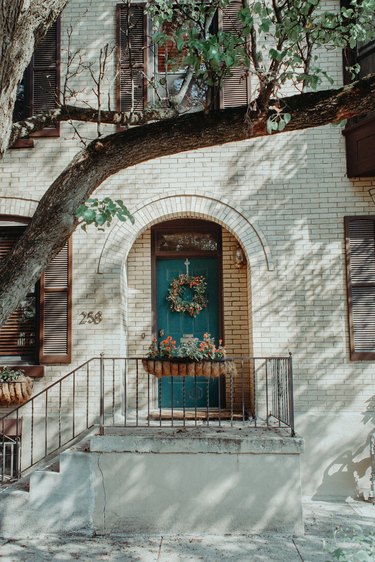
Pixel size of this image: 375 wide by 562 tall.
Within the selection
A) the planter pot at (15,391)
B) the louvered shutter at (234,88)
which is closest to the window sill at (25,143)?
the louvered shutter at (234,88)

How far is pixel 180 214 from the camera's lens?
349 inches

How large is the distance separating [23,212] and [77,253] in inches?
39.6

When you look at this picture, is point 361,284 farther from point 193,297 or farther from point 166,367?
point 166,367

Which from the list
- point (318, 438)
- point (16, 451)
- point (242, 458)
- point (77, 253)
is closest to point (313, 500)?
point (318, 438)

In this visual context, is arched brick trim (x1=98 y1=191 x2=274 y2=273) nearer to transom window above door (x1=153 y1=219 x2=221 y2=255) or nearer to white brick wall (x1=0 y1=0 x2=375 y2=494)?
white brick wall (x1=0 y1=0 x2=375 y2=494)

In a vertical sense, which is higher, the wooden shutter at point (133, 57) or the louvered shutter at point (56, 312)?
the wooden shutter at point (133, 57)

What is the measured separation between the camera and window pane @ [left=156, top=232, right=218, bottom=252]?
9.71 meters

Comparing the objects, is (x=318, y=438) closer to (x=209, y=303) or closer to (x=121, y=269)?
(x=209, y=303)

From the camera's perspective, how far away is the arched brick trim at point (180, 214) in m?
8.72

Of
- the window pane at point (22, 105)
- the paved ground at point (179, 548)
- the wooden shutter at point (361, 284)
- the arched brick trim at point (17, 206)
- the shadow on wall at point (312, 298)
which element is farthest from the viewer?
the window pane at point (22, 105)

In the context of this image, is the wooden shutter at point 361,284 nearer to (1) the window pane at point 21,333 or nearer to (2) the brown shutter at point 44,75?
(1) the window pane at point 21,333

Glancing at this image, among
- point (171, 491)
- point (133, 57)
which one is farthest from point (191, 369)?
point (133, 57)

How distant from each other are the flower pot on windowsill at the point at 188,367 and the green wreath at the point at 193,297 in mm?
2075

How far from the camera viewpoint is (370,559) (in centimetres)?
301
